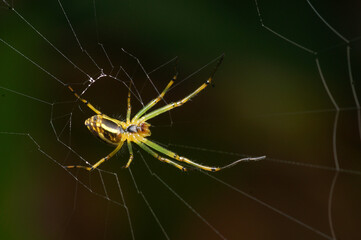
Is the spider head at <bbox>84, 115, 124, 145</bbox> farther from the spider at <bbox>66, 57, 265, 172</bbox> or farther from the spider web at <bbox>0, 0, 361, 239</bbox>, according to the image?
the spider web at <bbox>0, 0, 361, 239</bbox>

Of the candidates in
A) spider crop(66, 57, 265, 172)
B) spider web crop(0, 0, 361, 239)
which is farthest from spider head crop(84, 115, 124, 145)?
spider web crop(0, 0, 361, 239)

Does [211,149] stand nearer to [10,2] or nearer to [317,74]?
[317,74]

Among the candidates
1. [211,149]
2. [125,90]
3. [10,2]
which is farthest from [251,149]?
[10,2]

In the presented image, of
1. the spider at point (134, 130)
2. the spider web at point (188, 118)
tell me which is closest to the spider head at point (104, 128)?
the spider at point (134, 130)

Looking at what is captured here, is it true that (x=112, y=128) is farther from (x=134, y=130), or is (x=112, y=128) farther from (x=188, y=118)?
(x=188, y=118)

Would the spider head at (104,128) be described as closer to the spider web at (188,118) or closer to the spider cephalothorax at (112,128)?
the spider cephalothorax at (112,128)
